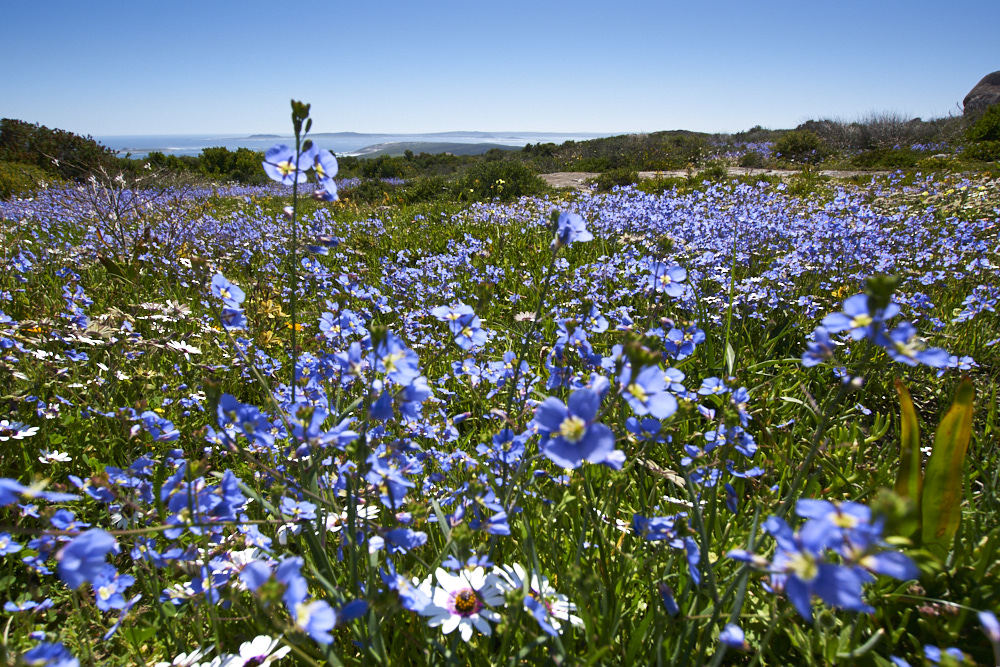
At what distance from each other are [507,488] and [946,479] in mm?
1421

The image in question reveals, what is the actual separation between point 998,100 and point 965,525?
197 feet

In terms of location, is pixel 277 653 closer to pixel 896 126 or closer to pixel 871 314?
pixel 871 314

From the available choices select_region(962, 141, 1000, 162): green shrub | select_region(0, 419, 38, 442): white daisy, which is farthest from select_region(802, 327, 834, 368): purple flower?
select_region(962, 141, 1000, 162): green shrub

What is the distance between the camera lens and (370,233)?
720 centimetres

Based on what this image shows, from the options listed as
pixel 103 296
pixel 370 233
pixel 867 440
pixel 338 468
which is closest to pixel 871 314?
pixel 338 468

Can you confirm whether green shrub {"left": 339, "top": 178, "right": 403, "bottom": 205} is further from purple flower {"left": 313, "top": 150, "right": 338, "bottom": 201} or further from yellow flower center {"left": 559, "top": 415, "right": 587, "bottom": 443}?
yellow flower center {"left": 559, "top": 415, "right": 587, "bottom": 443}

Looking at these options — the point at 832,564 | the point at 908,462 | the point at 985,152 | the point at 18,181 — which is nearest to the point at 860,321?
the point at 908,462

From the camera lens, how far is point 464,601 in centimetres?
131

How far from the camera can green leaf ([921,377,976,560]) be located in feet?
5.15

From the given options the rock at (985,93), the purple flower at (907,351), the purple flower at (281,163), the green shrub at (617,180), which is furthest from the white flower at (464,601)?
the rock at (985,93)

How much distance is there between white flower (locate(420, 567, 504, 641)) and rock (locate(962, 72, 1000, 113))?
59.8m

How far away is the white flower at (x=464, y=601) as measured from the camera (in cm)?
121

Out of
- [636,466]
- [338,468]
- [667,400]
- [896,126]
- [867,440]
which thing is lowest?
[636,466]

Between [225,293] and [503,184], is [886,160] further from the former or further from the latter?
[225,293]
